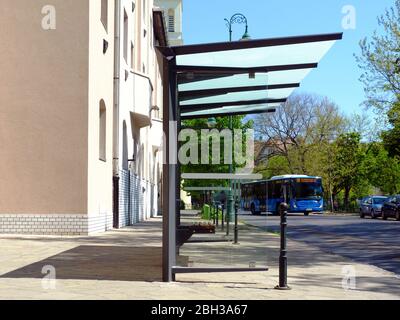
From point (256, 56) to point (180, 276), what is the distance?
3.66 m

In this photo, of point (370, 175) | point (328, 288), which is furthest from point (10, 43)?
point (370, 175)

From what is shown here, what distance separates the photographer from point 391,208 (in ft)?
127

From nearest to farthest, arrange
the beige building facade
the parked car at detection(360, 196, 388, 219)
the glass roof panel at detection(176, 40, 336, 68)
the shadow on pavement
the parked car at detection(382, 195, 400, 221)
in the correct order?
1. the glass roof panel at detection(176, 40, 336, 68)
2. the shadow on pavement
3. the beige building facade
4. the parked car at detection(382, 195, 400, 221)
5. the parked car at detection(360, 196, 388, 219)

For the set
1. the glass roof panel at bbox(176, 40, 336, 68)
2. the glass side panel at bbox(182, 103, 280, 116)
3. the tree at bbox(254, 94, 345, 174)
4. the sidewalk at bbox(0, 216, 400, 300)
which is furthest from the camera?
the tree at bbox(254, 94, 345, 174)

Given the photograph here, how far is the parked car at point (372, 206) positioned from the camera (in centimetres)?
4216

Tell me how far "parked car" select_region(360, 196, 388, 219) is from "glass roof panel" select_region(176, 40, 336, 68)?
111 ft

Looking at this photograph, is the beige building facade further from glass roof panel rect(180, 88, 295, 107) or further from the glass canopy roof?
glass roof panel rect(180, 88, 295, 107)

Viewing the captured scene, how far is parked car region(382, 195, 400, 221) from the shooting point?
37.6 metres

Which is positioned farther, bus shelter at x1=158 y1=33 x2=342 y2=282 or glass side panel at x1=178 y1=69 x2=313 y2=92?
glass side panel at x1=178 y1=69 x2=313 y2=92

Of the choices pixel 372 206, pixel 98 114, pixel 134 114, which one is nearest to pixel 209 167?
pixel 98 114

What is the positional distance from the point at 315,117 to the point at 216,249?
54.4 meters

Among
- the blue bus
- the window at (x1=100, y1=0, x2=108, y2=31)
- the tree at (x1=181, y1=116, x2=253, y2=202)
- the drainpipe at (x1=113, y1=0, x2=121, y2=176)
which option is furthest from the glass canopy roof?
the blue bus

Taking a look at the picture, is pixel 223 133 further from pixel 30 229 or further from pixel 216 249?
pixel 30 229

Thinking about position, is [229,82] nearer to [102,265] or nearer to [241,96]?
[241,96]
